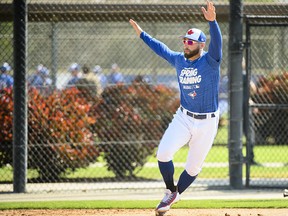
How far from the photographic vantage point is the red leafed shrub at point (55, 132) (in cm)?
1116

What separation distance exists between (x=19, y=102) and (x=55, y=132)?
A: 1.25 metres

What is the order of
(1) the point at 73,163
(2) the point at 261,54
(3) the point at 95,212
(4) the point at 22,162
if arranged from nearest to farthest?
1. (3) the point at 95,212
2. (4) the point at 22,162
3. (1) the point at 73,163
4. (2) the point at 261,54

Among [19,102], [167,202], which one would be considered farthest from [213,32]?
[19,102]

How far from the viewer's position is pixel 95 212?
8.45 meters

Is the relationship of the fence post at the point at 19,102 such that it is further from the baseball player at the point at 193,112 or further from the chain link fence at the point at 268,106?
the chain link fence at the point at 268,106

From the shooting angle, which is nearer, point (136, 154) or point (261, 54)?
point (136, 154)

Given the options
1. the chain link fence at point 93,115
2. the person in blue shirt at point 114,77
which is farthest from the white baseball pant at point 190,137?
the person in blue shirt at point 114,77

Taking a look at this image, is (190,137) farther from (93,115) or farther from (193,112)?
(93,115)

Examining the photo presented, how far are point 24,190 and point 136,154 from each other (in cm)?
222

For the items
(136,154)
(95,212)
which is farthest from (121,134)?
(95,212)

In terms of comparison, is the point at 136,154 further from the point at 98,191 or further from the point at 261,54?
the point at 261,54

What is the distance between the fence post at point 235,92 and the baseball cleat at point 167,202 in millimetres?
2785

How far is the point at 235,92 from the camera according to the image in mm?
10648

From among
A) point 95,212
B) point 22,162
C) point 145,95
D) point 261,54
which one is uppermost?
point 261,54
